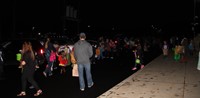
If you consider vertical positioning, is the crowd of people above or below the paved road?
above

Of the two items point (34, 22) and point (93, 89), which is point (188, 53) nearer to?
point (93, 89)

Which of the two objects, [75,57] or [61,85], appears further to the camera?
[61,85]

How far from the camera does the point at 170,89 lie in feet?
27.9

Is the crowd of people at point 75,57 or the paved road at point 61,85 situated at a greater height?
the crowd of people at point 75,57

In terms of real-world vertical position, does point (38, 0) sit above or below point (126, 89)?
above

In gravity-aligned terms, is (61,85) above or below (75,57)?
below

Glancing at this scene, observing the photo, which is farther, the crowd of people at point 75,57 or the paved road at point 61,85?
the paved road at point 61,85

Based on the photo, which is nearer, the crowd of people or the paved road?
the crowd of people

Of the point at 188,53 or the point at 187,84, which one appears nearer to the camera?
the point at 187,84

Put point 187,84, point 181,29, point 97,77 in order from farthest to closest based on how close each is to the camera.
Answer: point 181,29, point 97,77, point 187,84

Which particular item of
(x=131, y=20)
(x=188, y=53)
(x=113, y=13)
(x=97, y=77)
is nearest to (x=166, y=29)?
(x=131, y=20)

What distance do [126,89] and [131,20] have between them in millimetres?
80653

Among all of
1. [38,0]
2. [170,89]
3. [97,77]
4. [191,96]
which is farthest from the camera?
[38,0]

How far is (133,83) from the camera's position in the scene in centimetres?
952
